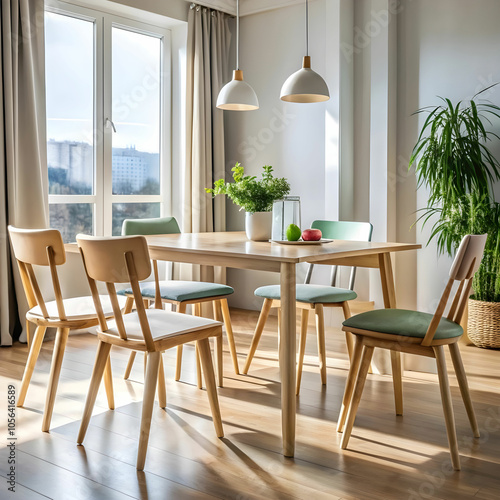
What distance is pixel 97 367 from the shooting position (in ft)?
7.27

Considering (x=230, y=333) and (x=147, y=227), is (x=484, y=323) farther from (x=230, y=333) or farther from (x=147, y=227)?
(x=147, y=227)

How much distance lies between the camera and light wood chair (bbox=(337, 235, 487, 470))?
2041 millimetres

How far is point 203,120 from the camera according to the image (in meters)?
4.91

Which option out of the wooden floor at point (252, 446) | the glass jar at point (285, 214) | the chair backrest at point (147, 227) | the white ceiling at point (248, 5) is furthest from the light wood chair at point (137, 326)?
the white ceiling at point (248, 5)

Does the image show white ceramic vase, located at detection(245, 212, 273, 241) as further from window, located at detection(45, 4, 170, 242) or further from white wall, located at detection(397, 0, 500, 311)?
window, located at detection(45, 4, 170, 242)

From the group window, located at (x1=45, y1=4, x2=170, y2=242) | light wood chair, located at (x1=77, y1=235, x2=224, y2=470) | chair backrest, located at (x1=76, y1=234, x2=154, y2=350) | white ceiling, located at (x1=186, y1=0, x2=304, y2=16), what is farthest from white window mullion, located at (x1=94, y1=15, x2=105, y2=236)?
chair backrest, located at (x1=76, y1=234, x2=154, y2=350)

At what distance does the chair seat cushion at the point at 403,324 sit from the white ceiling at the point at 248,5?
A: 3239 mm

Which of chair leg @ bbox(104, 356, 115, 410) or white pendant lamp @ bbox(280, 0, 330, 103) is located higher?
white pendant lamp @ bbox(280, 0, 330, 103)

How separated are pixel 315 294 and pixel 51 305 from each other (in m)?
1.19

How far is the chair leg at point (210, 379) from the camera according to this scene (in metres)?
2.21

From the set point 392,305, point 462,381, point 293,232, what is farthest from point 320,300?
point 462,381

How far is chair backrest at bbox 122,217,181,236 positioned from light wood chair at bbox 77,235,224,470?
1.07 metres

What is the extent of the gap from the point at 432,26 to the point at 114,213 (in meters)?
2.62

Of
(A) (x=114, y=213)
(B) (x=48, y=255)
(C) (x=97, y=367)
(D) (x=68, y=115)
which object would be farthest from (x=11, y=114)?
(C) (x=97, y=367)
